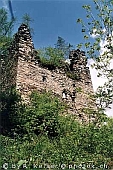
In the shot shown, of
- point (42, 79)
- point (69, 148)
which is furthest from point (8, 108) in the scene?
point (69, 148)

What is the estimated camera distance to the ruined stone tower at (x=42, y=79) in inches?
544

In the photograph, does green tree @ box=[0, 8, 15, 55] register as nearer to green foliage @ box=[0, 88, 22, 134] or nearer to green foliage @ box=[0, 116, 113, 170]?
green foliage @ box=[0, 88, 22, 134]

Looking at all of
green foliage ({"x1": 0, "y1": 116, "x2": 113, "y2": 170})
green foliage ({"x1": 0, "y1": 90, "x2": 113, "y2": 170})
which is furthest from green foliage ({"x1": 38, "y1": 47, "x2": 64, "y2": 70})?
green foliage ({"x1": 0, "y1": 116, "x2": 113, "y2": 170})

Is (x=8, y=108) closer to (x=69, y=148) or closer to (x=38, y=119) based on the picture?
(x=38, y=119)

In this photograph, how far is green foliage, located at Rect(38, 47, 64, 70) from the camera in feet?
49.7

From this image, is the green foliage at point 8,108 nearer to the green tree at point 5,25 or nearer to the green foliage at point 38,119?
the green foliage at point 38,119

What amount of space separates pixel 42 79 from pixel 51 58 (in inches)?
66.4

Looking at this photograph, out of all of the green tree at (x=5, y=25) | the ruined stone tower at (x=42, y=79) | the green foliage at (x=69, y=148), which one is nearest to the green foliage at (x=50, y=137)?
the green foliage at (x=69, y=148)

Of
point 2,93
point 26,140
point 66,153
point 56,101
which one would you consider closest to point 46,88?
point 56,101

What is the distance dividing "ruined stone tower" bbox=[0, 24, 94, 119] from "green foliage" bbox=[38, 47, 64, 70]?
0.25 meters

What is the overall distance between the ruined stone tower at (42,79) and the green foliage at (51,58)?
0.25m

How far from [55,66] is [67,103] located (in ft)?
5.86

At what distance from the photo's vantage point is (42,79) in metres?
14.5

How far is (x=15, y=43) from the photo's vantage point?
14.7 m
